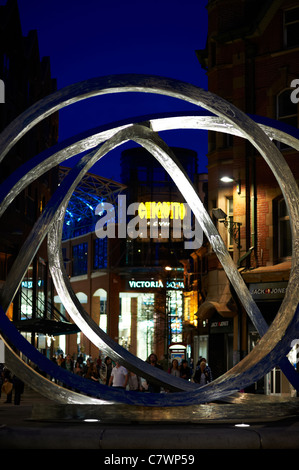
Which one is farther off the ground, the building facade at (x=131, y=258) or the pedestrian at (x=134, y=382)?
the building facade at (x=131, y=258)

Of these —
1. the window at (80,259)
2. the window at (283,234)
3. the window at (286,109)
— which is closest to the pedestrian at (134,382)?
the window at (283,234)

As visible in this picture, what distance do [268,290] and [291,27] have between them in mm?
10893

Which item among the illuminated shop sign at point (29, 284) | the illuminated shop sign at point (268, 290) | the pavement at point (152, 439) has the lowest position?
the pavement at point (152, 439)

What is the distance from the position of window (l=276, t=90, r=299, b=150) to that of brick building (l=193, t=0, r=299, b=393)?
1.6 inches

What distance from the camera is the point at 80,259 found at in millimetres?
92438

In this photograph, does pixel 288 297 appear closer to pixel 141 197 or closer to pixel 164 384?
pixel 164 384

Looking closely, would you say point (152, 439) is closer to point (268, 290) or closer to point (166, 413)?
point (166, 413)

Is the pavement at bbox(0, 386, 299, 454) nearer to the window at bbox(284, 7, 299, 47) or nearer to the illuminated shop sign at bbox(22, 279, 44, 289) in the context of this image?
the window at bbox(284, 7, 299, 47)

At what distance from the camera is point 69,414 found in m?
14.2

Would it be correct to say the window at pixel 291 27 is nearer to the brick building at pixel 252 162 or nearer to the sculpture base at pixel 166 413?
the brick building at pixel 252 162

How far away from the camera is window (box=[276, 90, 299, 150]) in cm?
3078

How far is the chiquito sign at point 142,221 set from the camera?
3337 inches

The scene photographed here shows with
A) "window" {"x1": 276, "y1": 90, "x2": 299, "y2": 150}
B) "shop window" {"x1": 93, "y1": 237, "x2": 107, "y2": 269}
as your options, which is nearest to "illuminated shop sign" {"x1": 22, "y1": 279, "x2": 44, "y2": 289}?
"window" {"x1": 276, "y1": 90, "x2": 299, "y2": 150}
